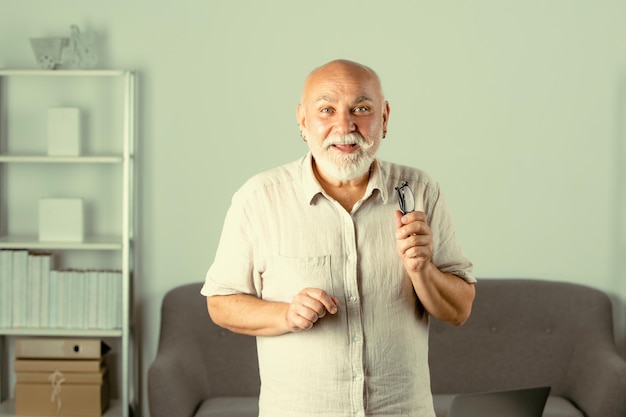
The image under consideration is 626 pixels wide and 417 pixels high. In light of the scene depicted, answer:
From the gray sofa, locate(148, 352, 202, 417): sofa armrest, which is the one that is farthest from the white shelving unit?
locate(148, 352, 202, 417): sofa armrest

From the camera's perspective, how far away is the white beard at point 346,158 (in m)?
1.94

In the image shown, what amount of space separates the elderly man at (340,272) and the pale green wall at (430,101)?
7.27 feet

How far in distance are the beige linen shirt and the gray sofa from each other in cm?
206

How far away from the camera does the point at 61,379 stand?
4.02m

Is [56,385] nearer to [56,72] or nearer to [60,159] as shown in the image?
[60,159]

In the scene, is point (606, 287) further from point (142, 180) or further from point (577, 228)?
point (142, 180)

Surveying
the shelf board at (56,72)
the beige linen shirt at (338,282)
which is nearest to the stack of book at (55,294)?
the shelf board at (56,72)

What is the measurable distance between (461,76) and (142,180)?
1531 millimetres

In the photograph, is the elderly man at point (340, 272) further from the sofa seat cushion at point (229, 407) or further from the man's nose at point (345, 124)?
the sofa seat cushion at point (229, 407)

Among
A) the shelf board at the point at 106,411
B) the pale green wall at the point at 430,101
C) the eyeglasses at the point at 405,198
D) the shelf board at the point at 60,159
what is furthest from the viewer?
the pale green wall at the point at 430,101

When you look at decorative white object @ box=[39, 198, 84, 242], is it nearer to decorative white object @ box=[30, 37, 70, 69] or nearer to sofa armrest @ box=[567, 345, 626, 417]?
decorative white object @ box=[30, 37, 70, 69]

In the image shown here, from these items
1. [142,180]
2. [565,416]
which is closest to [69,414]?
[142,180]

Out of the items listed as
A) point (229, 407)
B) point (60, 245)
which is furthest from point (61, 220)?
point (229, 407)

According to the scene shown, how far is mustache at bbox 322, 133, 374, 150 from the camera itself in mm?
1929
